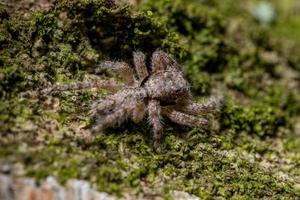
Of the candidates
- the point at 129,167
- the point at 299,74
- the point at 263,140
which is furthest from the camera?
the point at 299,74

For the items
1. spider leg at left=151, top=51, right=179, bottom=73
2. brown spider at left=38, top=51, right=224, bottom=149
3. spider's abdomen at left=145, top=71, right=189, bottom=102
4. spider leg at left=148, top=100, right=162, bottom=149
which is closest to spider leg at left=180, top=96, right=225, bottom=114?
brown spider at left=38, top=51, right=224, bottom=149

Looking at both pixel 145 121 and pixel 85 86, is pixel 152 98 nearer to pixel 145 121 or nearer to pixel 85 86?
pixel 145 121

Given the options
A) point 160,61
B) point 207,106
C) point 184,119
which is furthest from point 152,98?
point 207,106

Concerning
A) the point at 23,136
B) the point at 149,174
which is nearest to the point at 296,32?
the point at 149,174

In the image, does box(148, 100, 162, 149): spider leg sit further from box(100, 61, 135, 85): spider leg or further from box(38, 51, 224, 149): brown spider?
box(100, 61, 135, 85): spider leg

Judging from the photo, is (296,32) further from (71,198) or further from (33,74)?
(71,198)

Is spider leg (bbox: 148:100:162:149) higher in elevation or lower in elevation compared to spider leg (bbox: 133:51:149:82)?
lower
